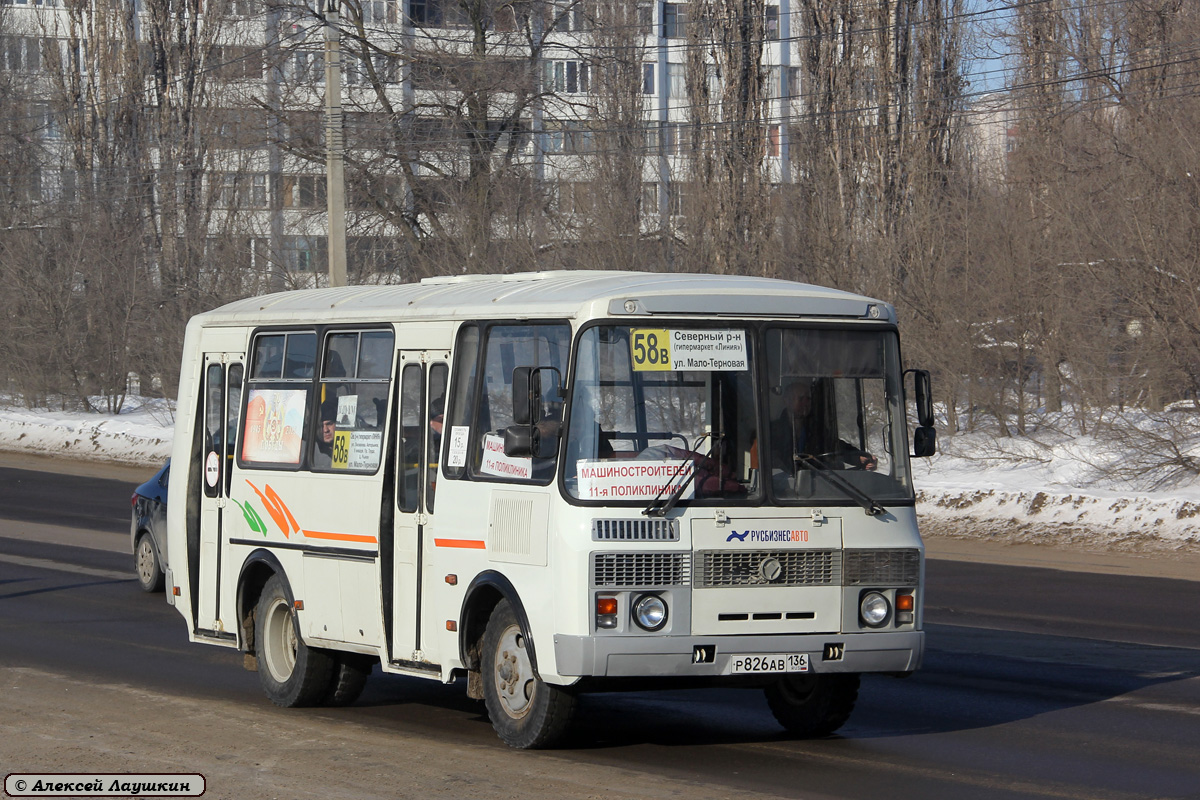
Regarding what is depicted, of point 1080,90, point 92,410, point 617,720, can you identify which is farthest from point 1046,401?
point 92,410

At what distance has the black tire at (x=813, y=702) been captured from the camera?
8.99 metres

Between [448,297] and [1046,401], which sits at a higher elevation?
[448,297]

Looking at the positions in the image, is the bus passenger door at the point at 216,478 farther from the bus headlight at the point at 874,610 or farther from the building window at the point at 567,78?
the building window at the point at 567,78

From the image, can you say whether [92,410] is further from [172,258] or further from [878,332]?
[878,332]

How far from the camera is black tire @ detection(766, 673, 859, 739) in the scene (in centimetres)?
899

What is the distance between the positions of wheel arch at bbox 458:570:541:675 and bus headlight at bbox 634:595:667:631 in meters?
0.69

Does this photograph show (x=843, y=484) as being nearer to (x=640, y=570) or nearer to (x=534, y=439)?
(x=640, y=570)

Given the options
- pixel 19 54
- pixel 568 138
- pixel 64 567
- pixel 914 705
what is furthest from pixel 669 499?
pixel 19 54

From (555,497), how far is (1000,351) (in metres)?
21.6

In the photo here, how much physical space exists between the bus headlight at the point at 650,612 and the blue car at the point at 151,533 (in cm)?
883

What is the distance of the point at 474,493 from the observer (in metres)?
8.80

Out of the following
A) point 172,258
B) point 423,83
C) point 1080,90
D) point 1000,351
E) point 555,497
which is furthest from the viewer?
point 172,258

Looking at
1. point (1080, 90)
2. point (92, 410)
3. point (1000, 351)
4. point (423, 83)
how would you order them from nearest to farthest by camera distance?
point (1000, 351) → point (1080, 90) → point (423, 83) → point (92, 410)

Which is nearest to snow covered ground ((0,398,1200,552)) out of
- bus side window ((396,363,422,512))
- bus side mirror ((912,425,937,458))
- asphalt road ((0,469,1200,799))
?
asphalt road ((0,469,1200,799))
